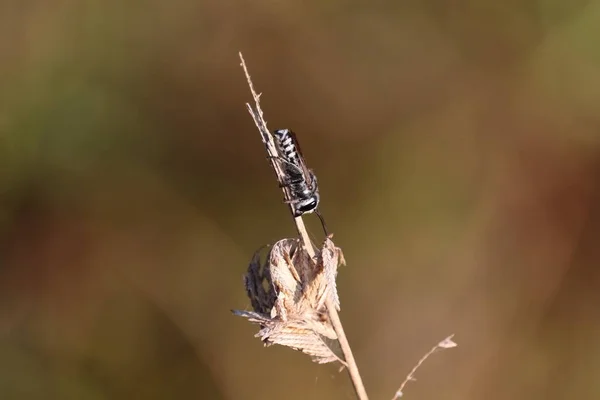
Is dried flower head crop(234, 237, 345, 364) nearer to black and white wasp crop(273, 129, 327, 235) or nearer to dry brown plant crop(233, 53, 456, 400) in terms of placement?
dry brown plant crop(233, 53, 456, 400)

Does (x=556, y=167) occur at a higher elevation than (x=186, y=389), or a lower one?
higher

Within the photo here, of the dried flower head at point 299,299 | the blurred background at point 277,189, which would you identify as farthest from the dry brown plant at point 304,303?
the blurred background at point 277,189

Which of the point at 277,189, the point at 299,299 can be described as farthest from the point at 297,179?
the point at 277,189

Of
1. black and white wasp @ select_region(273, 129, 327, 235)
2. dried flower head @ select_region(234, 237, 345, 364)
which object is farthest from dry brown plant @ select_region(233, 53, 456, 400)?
black and white wasp @ select_region(273, 129, 327, 235)

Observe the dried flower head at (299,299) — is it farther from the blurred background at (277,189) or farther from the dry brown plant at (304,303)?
the blurred background at (277,189)

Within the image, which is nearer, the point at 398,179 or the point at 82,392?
the point at 82,392

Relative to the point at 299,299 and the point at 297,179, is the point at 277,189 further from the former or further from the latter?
the point at 299,299

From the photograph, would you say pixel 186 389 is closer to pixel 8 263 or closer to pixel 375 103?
pixel 8 263

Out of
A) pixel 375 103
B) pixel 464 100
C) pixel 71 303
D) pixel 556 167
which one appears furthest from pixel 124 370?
A: pixel 556 167
